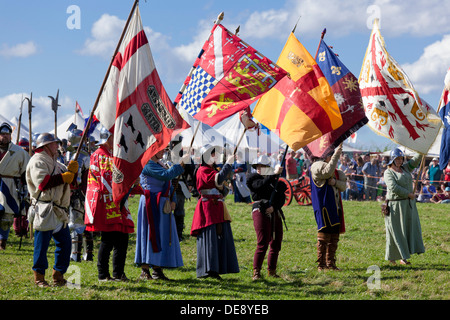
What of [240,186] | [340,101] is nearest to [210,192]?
[340,101]

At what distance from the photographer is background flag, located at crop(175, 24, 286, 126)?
739 cm

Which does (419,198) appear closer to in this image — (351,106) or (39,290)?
(351,106)

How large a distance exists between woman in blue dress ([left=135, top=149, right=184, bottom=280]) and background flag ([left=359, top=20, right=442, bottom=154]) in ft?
11.1

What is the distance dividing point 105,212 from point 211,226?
5.04 feet

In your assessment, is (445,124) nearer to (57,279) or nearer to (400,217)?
(400,217)

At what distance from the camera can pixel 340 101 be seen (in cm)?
866

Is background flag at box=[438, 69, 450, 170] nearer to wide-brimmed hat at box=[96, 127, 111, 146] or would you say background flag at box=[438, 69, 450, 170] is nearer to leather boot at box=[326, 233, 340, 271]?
leather boot at box=[326, 233, 340, 271]

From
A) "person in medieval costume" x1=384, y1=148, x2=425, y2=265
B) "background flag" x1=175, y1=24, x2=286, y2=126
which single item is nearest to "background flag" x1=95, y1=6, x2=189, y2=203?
"background flag" x1=175, y1=24, x2=286, y2=126

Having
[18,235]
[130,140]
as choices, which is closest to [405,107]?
[130,140]

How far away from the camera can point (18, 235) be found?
12.1 m

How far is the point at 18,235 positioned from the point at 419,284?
8.17 metres

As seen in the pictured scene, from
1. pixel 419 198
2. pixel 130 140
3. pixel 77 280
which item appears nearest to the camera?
pixel 130 140

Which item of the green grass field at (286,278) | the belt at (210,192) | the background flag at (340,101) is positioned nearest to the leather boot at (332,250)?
the green grass field at (286,278)

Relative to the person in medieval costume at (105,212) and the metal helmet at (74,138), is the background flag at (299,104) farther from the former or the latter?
the metal helmet at (74,138)
